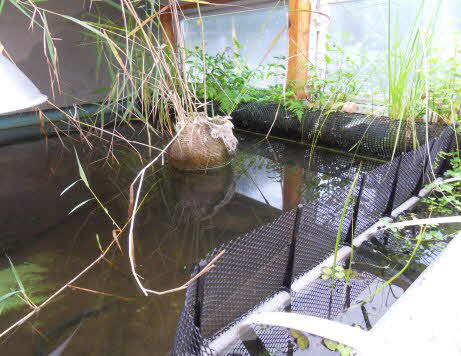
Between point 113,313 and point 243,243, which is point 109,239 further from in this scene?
point 243,243

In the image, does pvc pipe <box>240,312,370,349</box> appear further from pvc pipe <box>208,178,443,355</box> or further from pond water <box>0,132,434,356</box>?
pond water <box>0,132,434,356</box>

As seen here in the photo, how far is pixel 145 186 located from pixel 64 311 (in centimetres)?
97

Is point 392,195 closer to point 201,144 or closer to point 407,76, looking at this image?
point 407,76

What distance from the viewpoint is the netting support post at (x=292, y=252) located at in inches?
35.0

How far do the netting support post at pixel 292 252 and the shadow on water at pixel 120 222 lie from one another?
0.37 metres

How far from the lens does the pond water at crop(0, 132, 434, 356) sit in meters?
0.90

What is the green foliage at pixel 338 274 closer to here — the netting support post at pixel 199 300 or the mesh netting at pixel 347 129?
the netting support post at pixel 199 300

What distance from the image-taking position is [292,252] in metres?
0.92

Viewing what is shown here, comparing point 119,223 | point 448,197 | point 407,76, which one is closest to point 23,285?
point 119,223

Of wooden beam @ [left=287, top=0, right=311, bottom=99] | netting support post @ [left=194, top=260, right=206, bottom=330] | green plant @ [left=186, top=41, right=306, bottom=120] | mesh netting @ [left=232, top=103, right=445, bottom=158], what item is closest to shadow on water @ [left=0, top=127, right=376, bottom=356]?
mesh netting @ [left=232, top=103, right=445, bottom=158]

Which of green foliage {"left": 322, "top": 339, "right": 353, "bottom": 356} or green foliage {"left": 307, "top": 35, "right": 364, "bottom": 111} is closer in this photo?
green foliage {"left": 322, "top": 339, "right": 353, "bottom": 356}

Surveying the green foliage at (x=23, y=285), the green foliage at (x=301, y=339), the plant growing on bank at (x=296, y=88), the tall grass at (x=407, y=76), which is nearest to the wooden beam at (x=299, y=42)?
the plant growing on bank at (x=296, y=88)

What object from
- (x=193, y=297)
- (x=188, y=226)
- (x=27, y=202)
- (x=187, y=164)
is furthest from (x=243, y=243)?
(x=27, y=202)

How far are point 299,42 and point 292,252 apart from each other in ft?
7.16
